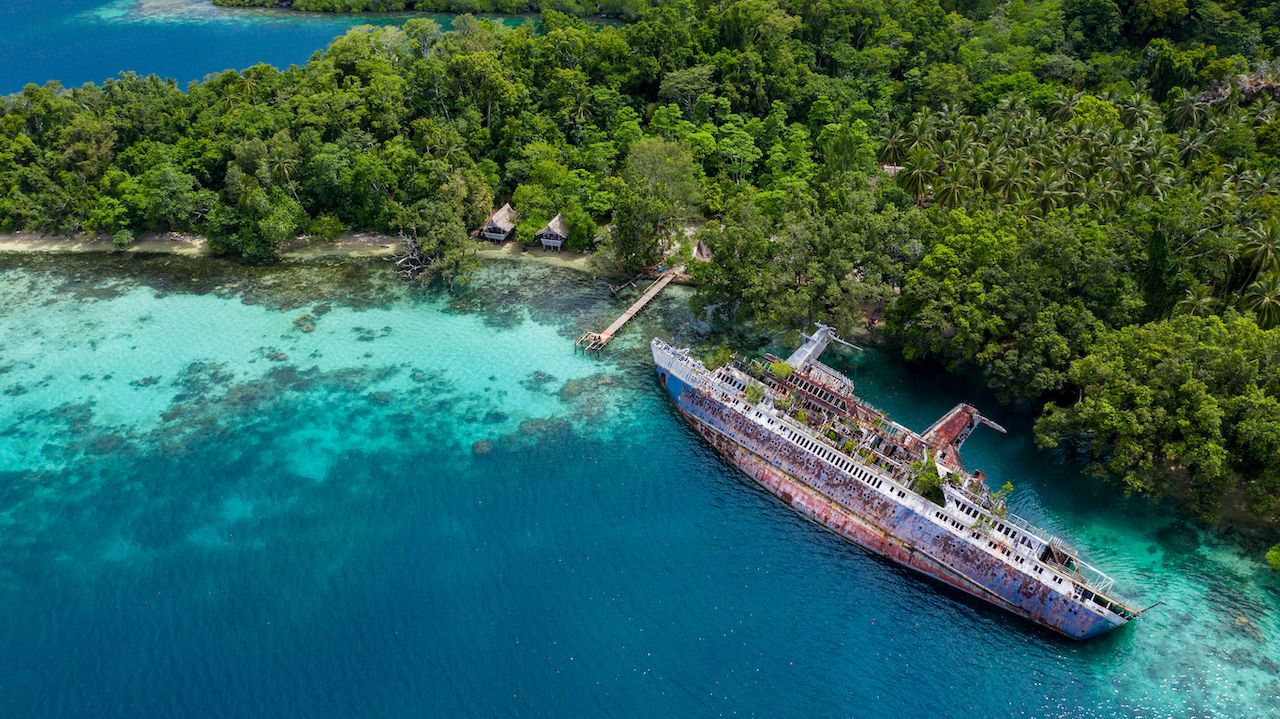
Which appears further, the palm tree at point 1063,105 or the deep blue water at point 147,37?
the deep blue water at point 147,37

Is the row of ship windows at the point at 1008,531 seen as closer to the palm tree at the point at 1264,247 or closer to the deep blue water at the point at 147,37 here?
the palm tree at the point at 1264,247

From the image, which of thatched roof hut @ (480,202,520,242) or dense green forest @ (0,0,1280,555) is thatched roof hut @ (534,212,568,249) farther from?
thatched roof hut @ (480,202,520,242)

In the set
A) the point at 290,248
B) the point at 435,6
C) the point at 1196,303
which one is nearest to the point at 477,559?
the point at 290,248

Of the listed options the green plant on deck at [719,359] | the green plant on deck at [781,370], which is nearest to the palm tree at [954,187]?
the green plant on deck at [781,370]

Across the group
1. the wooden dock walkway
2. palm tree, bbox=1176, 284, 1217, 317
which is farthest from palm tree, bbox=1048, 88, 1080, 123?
the wooden dock walkway

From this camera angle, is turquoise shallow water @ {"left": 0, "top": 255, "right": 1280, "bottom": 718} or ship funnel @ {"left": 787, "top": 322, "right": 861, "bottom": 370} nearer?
turquoise shallow water @ {"left": 0, "top": 255, "right": 1280, "bottom": 718}

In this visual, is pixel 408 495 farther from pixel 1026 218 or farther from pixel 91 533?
pixel 1026 218
